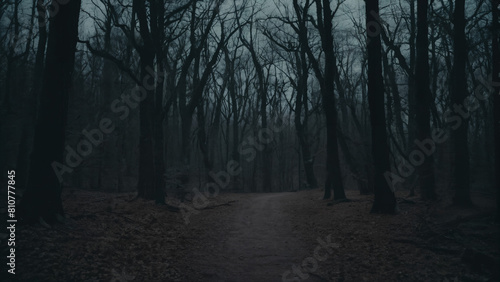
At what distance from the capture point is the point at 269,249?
798cm

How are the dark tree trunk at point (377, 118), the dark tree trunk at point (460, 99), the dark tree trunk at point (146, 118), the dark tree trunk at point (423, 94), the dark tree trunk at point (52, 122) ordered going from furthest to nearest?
the dark tree trunk at point (146, 118), the dark tree trunk at point (423, 94), the dark tree trunk at point (377, 118), the dark tree trunk at point (460, 99), the dark tree trunk at point (52, 122)

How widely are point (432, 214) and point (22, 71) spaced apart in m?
25.8

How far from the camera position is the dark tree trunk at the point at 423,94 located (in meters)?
11.4

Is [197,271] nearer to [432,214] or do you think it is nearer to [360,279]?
[360,279]

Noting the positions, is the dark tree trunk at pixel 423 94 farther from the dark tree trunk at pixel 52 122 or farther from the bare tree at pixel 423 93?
the dark tree trunk at pixel 52 122

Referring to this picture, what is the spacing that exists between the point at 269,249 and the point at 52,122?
5.76m

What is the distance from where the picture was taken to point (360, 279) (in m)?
5.79

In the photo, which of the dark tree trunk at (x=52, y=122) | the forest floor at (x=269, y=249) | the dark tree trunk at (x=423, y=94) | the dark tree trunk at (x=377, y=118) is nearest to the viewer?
the forest floor at (x=269, y=249)

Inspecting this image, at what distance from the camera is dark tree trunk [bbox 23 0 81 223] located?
21.7 feet

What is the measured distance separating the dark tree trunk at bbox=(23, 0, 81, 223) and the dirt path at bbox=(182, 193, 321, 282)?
335 centimetres

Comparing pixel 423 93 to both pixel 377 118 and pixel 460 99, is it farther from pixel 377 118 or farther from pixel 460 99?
pixel 377 118

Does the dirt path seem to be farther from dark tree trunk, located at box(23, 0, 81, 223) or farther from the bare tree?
the bare tree

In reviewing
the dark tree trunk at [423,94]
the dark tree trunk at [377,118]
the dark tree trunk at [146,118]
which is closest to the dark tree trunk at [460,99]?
the dark tree trunk at [423,94]

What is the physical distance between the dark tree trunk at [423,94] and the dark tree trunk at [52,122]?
36.0 feet
